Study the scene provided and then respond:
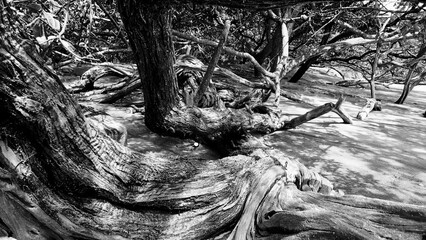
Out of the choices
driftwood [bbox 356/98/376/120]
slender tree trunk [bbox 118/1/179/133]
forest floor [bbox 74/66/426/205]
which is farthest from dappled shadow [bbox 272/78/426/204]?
slender tree trunk [bbox 118/1/179/133]

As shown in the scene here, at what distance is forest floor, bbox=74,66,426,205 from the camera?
346cm

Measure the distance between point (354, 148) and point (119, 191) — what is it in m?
3.54

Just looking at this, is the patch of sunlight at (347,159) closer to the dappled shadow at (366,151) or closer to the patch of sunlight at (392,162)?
the dappled shadow at (366,151)

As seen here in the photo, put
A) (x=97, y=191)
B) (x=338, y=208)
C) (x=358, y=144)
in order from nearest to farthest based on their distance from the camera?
(x=97, y=191) → (x=338, y=208) → (x=358, y=144)

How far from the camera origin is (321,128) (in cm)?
542

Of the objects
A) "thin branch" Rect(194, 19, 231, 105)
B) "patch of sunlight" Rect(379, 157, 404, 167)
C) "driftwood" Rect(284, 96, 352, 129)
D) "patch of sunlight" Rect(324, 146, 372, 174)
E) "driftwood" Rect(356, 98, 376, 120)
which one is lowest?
"patch of sunlight" Rect(379, 157, 404, 167)

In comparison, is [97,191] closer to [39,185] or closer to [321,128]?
[39,185]

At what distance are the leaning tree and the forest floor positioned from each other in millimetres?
1417

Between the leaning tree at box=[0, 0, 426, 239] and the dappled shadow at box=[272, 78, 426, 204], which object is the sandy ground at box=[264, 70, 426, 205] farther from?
the leaning tree at box=[0, 0, 426, 239]

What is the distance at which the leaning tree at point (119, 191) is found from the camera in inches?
66.4

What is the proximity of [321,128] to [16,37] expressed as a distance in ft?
15.3

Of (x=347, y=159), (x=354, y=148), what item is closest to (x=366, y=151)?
(x=354, y=148)

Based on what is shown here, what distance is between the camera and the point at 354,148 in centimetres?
453

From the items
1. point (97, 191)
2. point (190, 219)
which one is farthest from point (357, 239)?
point (97, 191)
